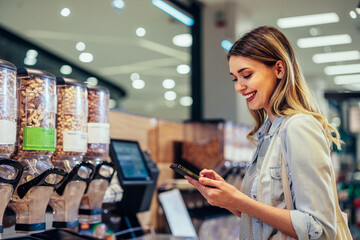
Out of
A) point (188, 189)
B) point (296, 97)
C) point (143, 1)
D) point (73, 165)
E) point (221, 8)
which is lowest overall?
point (188, 189)

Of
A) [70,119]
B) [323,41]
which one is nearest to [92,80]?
[70,119]

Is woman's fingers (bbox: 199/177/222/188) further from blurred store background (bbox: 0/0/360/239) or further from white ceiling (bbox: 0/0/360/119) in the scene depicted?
white ceiling (bbox: 0/0/360/119)

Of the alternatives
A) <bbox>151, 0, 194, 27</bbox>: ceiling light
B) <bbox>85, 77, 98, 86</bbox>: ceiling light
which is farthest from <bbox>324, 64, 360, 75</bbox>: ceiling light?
<bbox>85, 77, 98, 86</bbox>: ceiling light

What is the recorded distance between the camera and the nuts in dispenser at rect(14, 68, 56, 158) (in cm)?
153

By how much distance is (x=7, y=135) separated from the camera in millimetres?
1401

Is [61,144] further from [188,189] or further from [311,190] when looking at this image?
[188,189]

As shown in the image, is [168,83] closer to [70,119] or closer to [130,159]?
[130,159]

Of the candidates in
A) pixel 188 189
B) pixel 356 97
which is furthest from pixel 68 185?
pixel 356 97

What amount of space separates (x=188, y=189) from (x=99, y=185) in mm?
1593

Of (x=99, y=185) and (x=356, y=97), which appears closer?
(x=99, y=185)

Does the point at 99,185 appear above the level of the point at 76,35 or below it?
below

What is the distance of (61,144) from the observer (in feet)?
5.68

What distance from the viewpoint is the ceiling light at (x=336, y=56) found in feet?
23.5

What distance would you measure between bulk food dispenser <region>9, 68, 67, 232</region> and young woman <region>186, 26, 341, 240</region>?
488 mm
